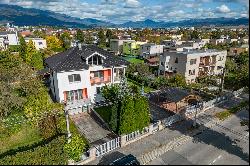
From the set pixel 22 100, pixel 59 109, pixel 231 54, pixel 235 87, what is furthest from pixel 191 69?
pixel 22 100

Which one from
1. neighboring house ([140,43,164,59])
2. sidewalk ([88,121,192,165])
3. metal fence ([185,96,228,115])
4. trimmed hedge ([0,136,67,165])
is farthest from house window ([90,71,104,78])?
neighboring house ([140,43,164,59])

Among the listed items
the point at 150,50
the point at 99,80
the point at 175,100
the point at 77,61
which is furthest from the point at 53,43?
the point at 175,100

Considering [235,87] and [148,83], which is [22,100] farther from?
[235,87]

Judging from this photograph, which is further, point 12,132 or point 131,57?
point 131,57

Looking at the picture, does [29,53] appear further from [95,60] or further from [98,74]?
[98,74]

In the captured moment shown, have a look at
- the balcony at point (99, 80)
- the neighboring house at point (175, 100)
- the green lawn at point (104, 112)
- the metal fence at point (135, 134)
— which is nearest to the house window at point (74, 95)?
the balcony at point (99, 80)

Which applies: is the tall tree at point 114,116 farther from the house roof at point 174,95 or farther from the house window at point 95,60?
the house window at point 95,60
